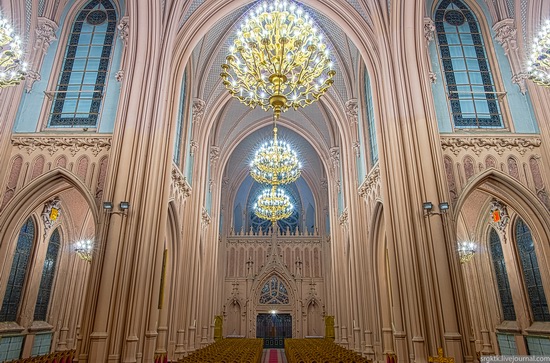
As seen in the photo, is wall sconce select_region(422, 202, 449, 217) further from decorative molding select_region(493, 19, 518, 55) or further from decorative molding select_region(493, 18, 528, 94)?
decorative molding select_region(493, 19, 518, 55)

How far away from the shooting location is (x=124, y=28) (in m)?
14.1

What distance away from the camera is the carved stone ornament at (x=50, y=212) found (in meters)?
16.2

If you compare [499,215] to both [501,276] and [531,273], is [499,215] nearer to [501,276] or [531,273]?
[531,273]

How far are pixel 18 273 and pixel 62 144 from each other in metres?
6.37

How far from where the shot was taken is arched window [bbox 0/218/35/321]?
14523mm

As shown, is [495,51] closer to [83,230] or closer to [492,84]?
[492,84]

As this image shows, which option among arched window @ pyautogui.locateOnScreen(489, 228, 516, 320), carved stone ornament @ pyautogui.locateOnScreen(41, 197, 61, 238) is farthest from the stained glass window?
carved stone ornament @ pyautogui.locateOnScreen(41, 197, 61, 238)

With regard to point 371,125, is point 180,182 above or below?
below

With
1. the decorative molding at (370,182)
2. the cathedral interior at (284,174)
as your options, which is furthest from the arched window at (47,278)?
the decorative molding at (370,182)

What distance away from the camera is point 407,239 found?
36.6 ft

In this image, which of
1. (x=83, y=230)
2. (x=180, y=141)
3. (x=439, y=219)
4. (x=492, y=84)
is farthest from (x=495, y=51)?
(x=83, y=230)

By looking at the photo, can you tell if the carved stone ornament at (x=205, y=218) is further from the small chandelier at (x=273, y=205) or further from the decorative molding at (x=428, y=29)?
the decorative molding at (x=428, y=29)

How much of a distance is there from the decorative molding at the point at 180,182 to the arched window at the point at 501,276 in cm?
1336

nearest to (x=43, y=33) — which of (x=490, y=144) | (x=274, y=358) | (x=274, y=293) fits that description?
(x=490, y=144)
